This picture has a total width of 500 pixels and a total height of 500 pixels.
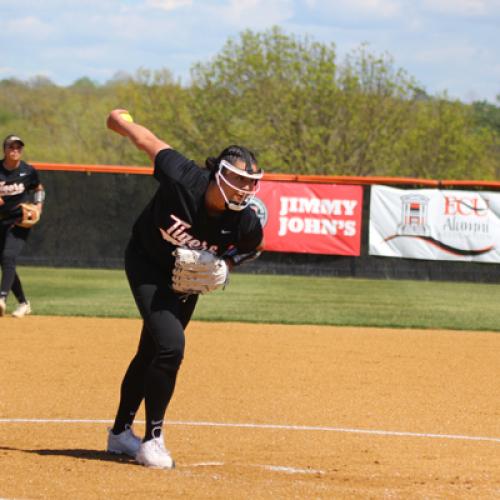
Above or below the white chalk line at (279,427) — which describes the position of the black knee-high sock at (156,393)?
above

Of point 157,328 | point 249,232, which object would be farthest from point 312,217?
point 157,328

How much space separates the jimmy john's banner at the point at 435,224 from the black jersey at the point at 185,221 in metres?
13.0

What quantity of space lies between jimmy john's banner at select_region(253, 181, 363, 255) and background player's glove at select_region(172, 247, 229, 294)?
1306 cm

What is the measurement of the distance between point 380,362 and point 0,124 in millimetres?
60369

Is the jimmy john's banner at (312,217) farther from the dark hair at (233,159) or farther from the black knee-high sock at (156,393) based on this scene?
the dark hair at (233,159)

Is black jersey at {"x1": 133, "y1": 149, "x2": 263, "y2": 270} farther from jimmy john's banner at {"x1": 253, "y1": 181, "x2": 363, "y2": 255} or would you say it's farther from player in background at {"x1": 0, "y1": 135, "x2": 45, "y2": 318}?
jimmy john's banner at {"x1": 253, "y1": 181, "x2": 363, "y2": 255}

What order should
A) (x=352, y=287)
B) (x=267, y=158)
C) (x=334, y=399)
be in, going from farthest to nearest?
(x=267, y=158) → (x=352, y=287) → (x=334, y=399)

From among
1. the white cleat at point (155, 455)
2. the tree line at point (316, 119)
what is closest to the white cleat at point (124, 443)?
the white cleat at point (155, 455)

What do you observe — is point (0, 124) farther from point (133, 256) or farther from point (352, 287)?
point (133, 256)

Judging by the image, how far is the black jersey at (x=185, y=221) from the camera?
5207mm

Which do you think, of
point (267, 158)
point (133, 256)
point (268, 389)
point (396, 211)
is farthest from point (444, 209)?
point (267, 158)

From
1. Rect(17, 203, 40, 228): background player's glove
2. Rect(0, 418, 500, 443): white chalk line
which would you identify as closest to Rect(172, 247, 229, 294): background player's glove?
Rect(0, 418, 500, 443): white chalk line

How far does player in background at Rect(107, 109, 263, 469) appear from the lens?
5.19 m

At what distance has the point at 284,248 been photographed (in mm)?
18609
